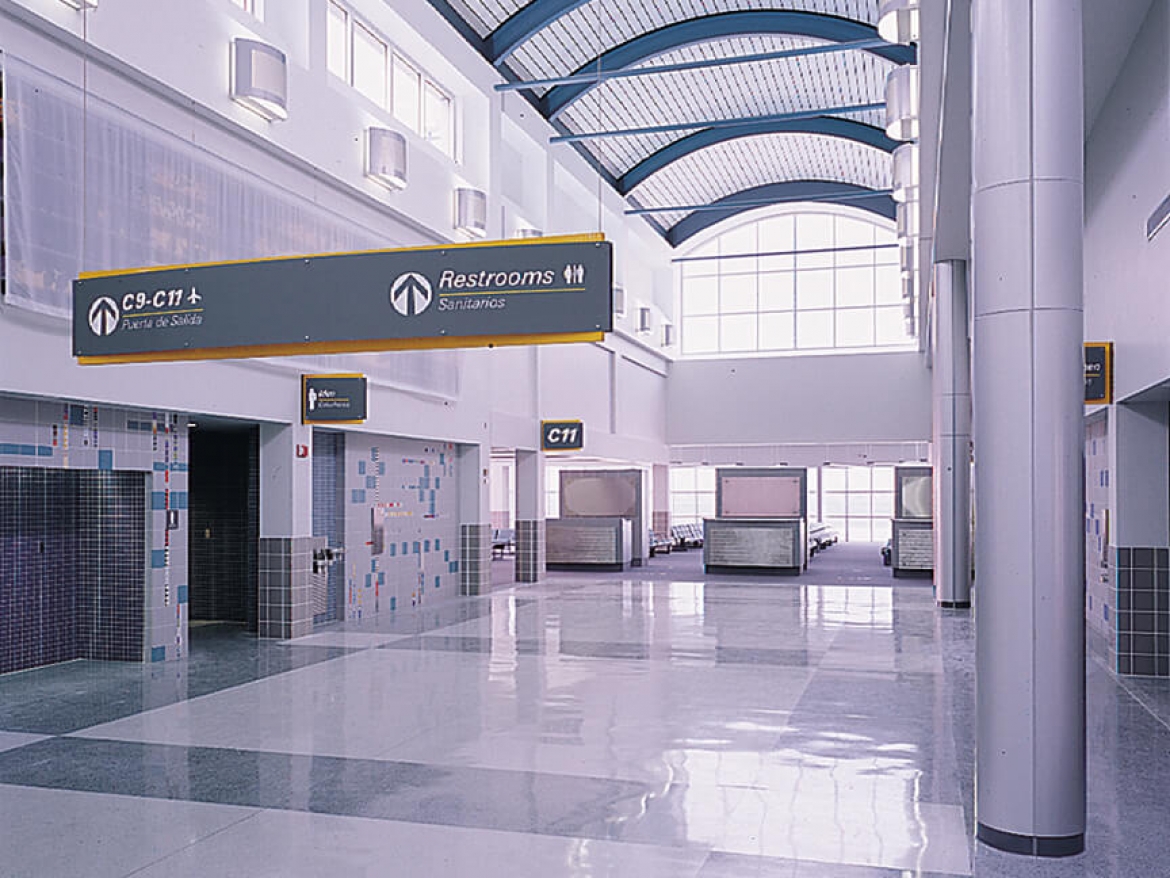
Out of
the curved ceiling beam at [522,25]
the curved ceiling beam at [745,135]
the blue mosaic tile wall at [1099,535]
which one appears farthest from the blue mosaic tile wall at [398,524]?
the curved ceiling beam at [745,135]

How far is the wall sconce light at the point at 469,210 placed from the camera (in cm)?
1638

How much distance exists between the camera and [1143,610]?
958 cm

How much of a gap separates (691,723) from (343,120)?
347 inches

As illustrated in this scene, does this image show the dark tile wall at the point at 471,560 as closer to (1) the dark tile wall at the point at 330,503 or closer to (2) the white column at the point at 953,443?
(1) the dark tile wall at the point at 330,503

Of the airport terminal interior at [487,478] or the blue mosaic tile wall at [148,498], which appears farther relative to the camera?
the blue mosaic tile wall at [148,498]

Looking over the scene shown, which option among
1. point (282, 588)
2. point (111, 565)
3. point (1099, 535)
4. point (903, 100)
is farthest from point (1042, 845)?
point (282, 588)

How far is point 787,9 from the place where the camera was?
59.1ft

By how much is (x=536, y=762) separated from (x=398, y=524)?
359 inches

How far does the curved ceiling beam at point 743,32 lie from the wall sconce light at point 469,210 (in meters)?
3.03

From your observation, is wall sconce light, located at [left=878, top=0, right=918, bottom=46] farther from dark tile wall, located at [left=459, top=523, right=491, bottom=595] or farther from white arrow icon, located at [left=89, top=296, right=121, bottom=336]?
dark tile wall, located at [left=459, top=523, right=491, bottom=595]

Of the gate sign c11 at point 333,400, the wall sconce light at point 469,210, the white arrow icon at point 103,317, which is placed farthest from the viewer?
the wall sconce light at point 469,210

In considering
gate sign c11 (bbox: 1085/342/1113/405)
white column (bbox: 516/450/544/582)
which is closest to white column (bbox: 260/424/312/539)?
white column (bbox: 516/450/544/582)

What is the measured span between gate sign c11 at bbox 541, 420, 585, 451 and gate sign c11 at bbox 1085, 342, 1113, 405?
11791 millimetres

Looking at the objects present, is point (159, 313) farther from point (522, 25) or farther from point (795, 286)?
point (795, 286)
